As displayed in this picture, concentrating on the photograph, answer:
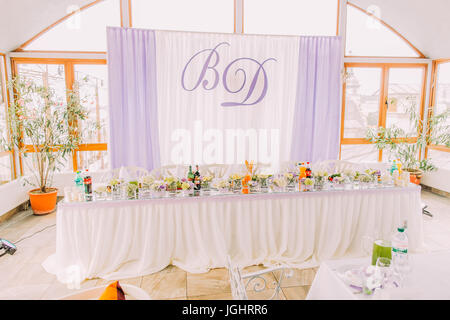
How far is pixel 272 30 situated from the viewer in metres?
5.39

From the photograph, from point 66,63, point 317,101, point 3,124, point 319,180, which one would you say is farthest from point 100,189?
point 317,101

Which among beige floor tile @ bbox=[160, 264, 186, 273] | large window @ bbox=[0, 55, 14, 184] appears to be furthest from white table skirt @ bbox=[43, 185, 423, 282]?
large window @ bbox=[0, 55, 14, 184]

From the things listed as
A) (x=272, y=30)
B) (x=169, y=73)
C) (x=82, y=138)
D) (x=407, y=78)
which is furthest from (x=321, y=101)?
(x=82, y=138)

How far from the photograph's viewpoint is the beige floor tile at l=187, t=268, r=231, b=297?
9.21 feet

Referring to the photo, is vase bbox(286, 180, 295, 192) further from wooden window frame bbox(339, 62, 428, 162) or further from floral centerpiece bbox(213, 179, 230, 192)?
wooden window frame bbox(339, 62, 428, 162)

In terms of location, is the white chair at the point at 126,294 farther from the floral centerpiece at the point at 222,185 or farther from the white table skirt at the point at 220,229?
the floral centerpiece at the point at 222,185

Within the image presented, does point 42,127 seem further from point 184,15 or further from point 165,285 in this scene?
point 165,285

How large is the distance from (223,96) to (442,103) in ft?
13.5

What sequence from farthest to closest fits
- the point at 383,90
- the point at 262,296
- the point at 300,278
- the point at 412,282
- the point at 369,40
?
the point at 383,90, the point at 369,40, the point at 300,278, the point at 262,296, the point at 412,282

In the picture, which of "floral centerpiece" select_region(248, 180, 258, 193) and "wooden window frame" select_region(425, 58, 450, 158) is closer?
"floral centerpiece" select_region(248, 180, 258, 193)

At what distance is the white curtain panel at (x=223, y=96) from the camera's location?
5.01 metres

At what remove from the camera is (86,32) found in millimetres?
5191

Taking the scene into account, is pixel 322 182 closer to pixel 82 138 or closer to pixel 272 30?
pixel 272 30

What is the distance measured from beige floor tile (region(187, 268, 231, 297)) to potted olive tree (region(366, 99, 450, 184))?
411 cm
